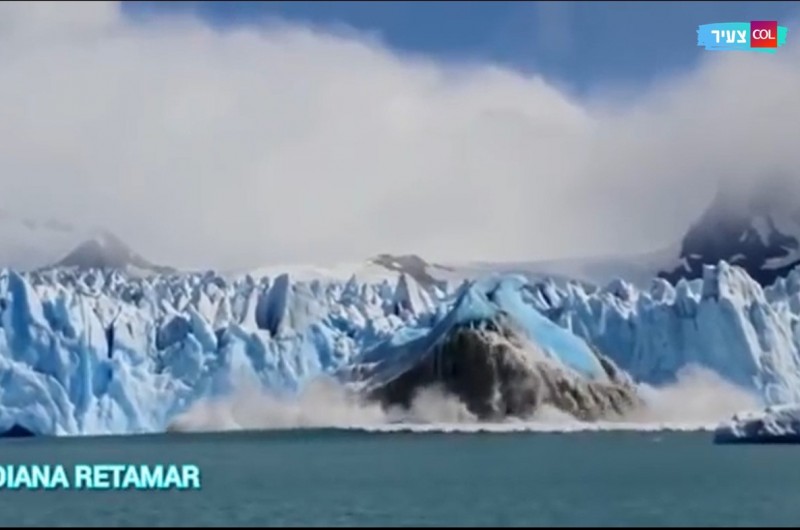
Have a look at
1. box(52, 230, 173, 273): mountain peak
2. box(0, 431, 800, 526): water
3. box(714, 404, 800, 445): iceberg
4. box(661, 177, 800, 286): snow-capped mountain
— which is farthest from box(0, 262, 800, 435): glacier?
box(714, 404, 800, 445): iceberg

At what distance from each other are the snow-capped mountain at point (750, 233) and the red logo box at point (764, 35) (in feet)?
10.8

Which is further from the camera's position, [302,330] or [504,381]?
[504,381]

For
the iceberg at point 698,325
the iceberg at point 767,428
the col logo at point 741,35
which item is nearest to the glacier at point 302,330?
the iceberg at point 698,325

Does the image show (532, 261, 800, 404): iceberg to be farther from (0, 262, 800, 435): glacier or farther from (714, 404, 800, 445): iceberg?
(714, 404, 800, 445): iceberg

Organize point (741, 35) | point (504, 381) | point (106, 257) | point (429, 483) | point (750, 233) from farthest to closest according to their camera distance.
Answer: point (504, 381) < point (750, 233) < point (106, 257) < point (741, 35) < point (429, 483)

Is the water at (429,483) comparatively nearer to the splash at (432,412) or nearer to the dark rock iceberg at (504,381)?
the splash at (432,412)

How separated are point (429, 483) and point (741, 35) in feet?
32.8

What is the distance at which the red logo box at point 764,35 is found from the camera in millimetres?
21844

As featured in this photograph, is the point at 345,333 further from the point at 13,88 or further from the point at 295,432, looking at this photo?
the point at 13,88

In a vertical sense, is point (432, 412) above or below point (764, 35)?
below

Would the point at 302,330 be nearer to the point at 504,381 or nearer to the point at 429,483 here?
the point at 504,381

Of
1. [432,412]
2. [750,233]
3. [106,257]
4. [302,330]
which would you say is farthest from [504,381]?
[106,257]

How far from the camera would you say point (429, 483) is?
52.7 feet

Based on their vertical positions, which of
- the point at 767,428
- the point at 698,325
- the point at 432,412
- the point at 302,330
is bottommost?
the point at 767,428
